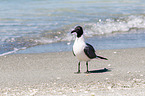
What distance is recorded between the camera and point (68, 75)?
238 inches

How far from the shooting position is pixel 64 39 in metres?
10.6

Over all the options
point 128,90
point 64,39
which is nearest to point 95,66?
point 128,90

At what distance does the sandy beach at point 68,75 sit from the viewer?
5023 mm

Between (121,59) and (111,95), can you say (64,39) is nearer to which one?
(121,59)

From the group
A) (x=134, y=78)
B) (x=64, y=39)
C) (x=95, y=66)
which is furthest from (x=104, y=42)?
(x=134, y=78)

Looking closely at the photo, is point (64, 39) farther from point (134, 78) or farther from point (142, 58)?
point (134, 78)

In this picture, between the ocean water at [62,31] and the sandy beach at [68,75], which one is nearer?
the sandy beach at [68,75]

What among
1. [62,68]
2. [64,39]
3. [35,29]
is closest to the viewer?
[62,68]

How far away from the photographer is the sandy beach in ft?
16.5

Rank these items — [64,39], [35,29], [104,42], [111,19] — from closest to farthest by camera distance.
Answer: [104,42] → [64,39] → [35,29] → [111,19]

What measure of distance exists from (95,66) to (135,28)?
6.48 metres

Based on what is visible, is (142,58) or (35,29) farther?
(35,29)

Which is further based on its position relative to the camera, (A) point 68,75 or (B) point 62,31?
(B) point 62,31

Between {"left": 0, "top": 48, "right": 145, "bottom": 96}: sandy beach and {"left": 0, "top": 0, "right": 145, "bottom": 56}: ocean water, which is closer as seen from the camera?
{"left": 0, "top": 48, "right": 145, "bottom": 96}: sandy beach
